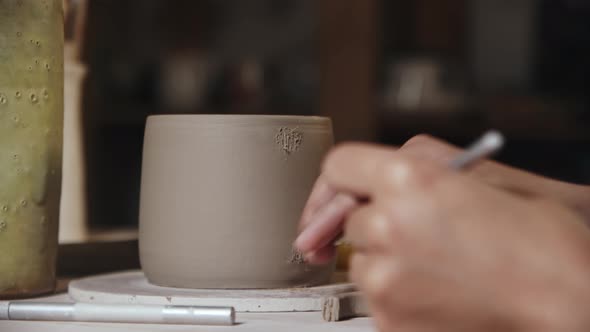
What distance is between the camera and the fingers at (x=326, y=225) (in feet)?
1.73

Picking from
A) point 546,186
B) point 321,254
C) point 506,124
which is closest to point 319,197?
point 321,254

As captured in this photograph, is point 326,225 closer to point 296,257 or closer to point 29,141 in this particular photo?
point 296,257

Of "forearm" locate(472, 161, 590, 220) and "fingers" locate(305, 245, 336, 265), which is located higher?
"forearm" locate(472, 161, 590, 220)

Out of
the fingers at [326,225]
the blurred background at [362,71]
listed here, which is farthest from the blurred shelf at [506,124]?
the fingers at [326,225]

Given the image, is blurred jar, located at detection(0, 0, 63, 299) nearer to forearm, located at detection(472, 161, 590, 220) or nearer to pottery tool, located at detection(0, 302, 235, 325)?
pottery tool, located at detection(0, 302, 235, 325)

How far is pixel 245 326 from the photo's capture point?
0.59m

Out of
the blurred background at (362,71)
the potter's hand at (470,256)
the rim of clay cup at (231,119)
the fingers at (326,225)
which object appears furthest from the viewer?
the blurred background at (362,71)

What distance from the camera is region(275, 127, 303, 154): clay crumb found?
66cm

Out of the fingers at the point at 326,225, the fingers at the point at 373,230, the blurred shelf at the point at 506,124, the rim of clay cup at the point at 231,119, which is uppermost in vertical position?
the rim of clay cup at the point at 231,119

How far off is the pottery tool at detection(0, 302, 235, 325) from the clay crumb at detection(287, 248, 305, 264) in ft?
0.29

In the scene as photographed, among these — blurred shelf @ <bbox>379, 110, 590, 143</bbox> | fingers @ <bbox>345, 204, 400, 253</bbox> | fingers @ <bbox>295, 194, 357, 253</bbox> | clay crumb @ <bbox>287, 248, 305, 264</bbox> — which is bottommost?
blurred shelf @ <bbox>379, 110, 590, 143</bbox>

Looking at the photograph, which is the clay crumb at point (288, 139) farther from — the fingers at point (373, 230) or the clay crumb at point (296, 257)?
the fingers at point (373, 230)

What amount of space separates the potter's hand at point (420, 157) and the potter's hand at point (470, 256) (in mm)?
90

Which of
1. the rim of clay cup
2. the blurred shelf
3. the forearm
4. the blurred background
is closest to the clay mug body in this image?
the rim of clay cup
